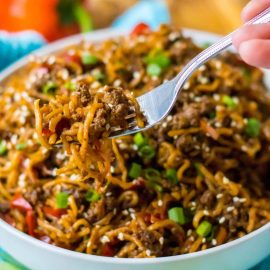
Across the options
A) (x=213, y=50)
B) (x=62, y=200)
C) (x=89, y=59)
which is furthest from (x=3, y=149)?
(x=213, y=50)

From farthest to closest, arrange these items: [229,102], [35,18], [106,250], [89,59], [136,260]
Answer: [35,18] < [89,59] < [229,102] < [106,250] < [136,260]

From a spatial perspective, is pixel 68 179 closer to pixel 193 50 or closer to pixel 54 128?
pixel 54 128

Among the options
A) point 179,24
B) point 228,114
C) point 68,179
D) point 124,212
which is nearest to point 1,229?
point 68,179

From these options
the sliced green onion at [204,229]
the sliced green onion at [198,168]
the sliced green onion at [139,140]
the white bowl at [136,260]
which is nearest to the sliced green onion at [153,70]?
the sliced green onion at [139,140]

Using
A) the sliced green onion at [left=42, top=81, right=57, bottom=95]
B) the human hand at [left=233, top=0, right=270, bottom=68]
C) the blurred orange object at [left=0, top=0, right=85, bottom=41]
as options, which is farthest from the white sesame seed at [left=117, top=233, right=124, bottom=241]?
the blurred orange object at [left=0, top=0, right=85, bottom=41]

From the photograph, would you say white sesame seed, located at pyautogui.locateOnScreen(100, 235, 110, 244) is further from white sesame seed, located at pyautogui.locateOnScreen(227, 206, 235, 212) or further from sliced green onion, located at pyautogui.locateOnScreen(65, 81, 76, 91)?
sliced green onion, located at pyautogui.locateOnScreen(65, 81, 76, 91)

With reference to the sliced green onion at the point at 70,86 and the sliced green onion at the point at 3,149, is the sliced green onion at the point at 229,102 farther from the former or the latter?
the sliced green onion at the point at 3,149

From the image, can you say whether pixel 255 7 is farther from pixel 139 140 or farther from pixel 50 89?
pixel 50 89

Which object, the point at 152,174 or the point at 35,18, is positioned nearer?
the point at 152,174
